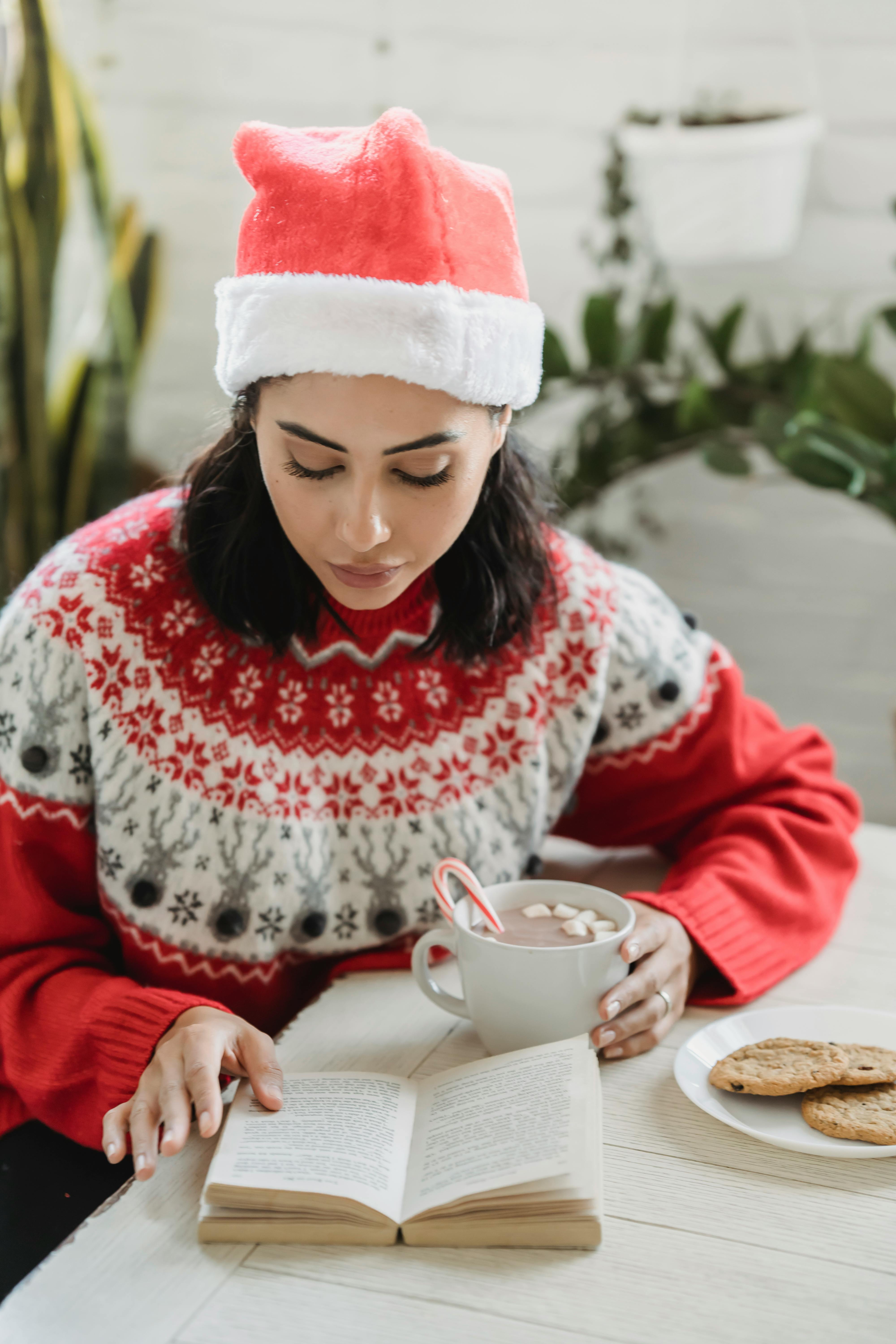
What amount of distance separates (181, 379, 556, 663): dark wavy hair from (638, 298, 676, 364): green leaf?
94cm

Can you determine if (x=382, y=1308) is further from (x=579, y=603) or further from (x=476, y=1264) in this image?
(x=579, y=603)

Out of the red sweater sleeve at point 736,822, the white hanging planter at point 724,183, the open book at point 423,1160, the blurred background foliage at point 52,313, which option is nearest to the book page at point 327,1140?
the open book at point 423,1160

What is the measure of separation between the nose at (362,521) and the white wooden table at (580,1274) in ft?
1.43

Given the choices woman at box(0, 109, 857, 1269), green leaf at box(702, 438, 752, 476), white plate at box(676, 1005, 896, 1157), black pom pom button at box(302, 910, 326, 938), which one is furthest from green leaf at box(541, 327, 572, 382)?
white plate at box(676, 1005, 896, 1157)

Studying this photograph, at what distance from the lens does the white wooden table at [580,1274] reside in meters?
0.63

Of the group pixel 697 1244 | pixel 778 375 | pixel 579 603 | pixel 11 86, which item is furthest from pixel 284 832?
pixel 11 86

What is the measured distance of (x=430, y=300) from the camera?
82 cm

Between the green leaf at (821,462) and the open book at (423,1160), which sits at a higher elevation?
the green leaf at (821,462)

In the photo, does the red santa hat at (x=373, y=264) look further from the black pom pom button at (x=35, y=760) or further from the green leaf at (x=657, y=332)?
the green leaf at (x=657, y=332)

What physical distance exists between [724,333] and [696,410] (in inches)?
6.5

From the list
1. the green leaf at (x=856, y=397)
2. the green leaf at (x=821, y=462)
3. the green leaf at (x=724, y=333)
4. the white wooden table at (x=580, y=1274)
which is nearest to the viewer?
the white wooden table at (x=580, y=1274)

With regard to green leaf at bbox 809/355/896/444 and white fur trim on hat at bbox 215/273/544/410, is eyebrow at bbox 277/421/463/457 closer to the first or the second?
white fur trim on hat at bbox 215/273/544/410

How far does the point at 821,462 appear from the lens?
165cm

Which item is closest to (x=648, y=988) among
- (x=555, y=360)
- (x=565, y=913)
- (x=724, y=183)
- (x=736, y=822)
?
(x=565, y=913)
